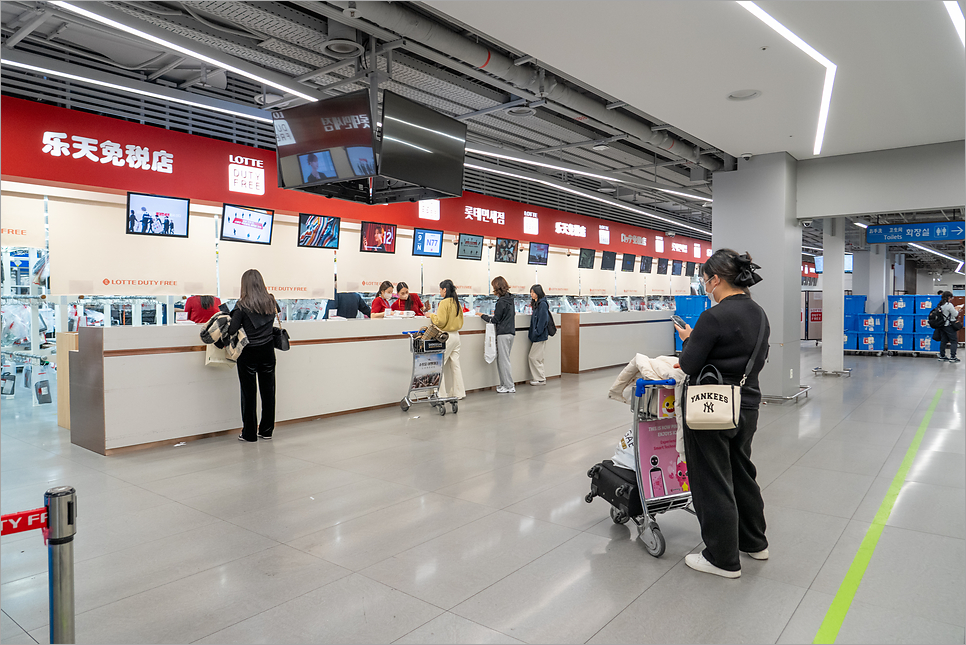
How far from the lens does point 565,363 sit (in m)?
10.7

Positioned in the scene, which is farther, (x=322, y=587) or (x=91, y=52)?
(x=91, y=52)

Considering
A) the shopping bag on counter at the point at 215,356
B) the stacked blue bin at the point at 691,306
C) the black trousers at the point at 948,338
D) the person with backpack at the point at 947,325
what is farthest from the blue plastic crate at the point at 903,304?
the shopping bag on counter at the point at 215,356

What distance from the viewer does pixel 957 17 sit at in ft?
12.4

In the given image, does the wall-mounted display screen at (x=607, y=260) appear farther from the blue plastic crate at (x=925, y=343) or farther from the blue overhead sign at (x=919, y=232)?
the blue plastic crate at (x=925, y=343)

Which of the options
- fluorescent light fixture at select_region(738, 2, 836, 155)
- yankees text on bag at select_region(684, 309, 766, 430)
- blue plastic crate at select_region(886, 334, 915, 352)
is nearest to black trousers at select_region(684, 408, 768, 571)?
yankees text on bag at select_region(684, 309, 766, 430)

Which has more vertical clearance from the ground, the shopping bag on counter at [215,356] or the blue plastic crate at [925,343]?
the shopping bag on counter at [215,356]

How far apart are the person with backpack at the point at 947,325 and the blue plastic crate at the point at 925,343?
0.80 meters

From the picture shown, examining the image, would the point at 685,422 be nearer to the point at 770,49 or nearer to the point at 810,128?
the point at 770,49

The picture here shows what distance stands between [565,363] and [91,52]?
797cm

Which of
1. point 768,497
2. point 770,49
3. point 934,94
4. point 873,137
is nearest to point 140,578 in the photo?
point 768,497

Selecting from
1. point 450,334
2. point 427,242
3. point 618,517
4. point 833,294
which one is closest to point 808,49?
point 618,517

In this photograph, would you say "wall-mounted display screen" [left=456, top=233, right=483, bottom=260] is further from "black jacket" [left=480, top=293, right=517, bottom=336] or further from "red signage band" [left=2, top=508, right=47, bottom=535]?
"red signage band" [left=2, top=508, right=47, bottom=535]

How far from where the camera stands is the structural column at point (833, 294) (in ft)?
36.1

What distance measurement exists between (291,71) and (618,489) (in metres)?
5.44
